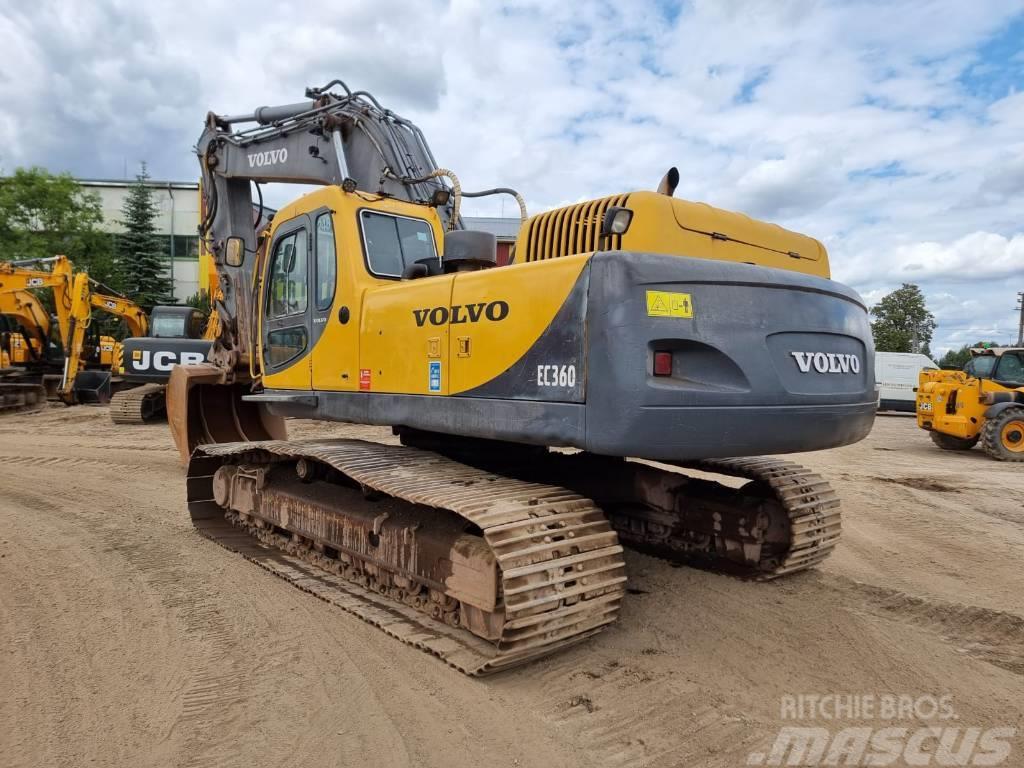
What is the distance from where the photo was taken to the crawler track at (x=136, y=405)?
44.7 feet

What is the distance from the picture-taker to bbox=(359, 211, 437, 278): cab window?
462 cm

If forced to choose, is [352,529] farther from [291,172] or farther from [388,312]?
[291,172]

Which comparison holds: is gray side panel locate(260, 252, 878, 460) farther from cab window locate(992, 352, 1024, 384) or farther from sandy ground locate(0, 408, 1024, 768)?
cab window locate(992, 352, 1024, 384)

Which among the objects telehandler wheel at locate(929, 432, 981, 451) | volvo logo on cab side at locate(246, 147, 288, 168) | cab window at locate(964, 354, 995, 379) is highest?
volvo logo on cab side at locate(246, 147, 288, 168)

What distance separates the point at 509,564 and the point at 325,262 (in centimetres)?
272

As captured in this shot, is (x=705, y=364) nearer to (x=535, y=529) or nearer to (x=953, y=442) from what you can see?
(x=535, y=529)

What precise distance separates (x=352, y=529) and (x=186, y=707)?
146 cm

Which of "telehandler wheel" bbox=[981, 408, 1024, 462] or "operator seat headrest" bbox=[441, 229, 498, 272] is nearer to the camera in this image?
"operator seat headrest" bbox=[441, 229, 498, 272]

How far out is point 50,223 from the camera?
3344 cm

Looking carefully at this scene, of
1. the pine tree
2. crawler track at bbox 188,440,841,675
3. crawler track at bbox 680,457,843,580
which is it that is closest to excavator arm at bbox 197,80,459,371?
crawler track at bbox 188,440,841,675

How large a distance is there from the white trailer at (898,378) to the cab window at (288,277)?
73.1ft

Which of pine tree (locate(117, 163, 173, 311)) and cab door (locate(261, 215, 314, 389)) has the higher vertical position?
pine tree (locate(117, 163, 173, 311))

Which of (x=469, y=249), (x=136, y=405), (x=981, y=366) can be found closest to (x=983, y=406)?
(x=981, y=366)

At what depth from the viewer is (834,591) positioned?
4.43m
